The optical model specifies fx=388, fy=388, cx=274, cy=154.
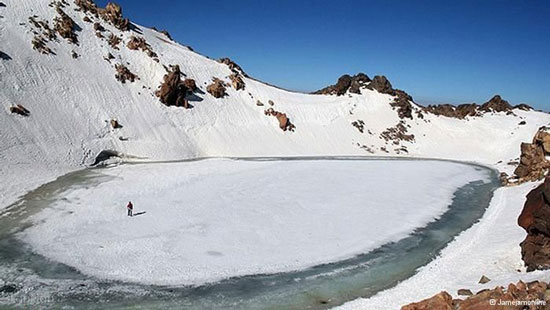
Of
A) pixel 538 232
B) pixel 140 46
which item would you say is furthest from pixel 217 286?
pixel 140 46

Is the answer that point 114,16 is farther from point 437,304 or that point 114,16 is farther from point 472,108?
point 472,108

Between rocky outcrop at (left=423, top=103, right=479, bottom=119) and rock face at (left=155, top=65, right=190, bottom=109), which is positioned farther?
rocky outcrop at (left=423, top=103, right=479, bottom=119)

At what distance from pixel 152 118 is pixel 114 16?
69.9ft

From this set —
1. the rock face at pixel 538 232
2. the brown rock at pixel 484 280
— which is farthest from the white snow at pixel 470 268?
the rock face at pixel 538 232

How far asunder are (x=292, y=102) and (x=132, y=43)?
27.6 meters

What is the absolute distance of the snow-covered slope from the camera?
37.1 meters

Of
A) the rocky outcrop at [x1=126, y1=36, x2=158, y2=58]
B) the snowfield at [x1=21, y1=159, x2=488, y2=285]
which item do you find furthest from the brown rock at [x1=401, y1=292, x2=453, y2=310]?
the rocky outcrop at [x1=126, y1=36, x2=158, y2=58]

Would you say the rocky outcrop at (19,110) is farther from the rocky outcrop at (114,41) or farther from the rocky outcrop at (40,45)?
the rocky outcrop at (114,41)

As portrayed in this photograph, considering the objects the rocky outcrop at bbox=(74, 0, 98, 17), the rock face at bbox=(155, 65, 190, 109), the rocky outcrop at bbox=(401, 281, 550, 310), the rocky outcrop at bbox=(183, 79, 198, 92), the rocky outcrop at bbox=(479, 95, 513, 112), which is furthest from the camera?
the rocky outcrop at bbox=(479, 95, 513, 112)

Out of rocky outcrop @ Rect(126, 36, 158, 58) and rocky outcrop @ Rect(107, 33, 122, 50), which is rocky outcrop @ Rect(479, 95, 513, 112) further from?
rocky outcrop @ Rect(107, 33, 122, 50)

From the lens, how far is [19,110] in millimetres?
36875

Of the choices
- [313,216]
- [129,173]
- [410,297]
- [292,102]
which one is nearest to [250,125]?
[292,102]

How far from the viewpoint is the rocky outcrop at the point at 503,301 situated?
10895mm

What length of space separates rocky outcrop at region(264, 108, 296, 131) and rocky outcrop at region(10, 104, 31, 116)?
33252 mm
